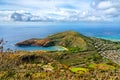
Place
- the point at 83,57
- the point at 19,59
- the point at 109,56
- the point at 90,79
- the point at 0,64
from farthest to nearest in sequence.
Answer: the point at 109,56
the point at 83,57
the point at 19,59
the point at 90,79
the point at 0,64

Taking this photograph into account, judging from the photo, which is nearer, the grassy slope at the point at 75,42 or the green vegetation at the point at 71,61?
the green vegetation at the point at 71,61

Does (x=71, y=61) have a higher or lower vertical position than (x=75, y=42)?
lower

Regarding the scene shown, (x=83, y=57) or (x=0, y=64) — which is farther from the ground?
(x=0, y=64)

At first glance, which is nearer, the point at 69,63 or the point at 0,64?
the point at 0,64

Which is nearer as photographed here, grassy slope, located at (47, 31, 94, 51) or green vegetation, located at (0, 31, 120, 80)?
green vegetation, located at (0, 31, 120, 80)

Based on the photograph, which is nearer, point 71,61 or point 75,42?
point 71,61

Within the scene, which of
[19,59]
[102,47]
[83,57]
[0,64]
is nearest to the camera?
[0,64]

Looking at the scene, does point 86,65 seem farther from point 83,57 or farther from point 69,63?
point 83,57

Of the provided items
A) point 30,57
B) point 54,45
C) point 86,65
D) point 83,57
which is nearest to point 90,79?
point 86,65

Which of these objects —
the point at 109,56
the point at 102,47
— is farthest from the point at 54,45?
the point at 109,56

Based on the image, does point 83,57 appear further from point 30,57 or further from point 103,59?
point 30,57
